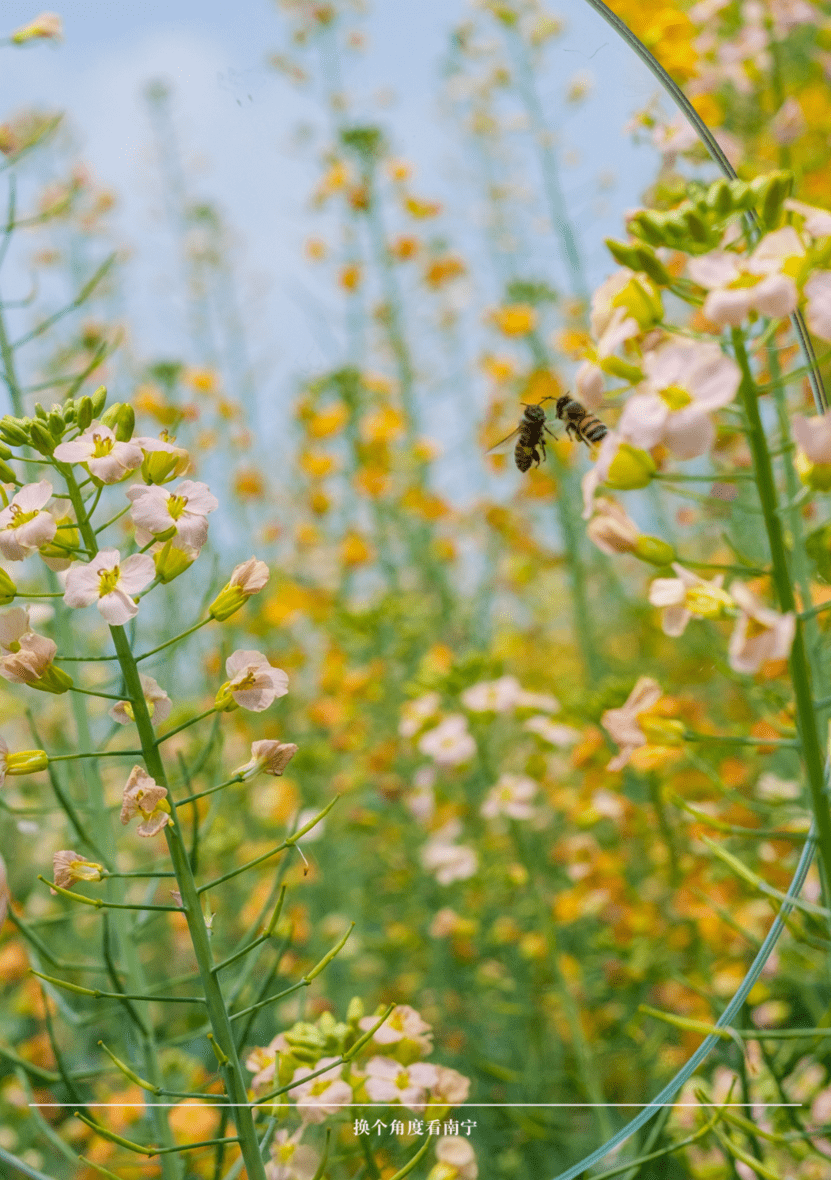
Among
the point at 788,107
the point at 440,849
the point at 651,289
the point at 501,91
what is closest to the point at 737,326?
the point at 651,289

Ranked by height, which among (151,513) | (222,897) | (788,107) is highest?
(788,107)

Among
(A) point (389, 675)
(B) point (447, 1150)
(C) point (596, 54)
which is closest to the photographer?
(B) point (447, 1150)

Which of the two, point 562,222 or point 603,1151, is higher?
point 562,222

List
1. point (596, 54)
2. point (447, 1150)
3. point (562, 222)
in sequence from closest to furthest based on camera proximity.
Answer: point (447, 1150)
point (596, 54)
point (562, 222)

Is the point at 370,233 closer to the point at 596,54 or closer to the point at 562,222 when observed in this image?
the point at 562,222

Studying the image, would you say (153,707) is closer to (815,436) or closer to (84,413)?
(84,413)

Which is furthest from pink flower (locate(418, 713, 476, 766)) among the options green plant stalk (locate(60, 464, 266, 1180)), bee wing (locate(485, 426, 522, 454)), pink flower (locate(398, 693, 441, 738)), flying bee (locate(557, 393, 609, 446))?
green plant stalk (locate(60, 464, 266, 1180))

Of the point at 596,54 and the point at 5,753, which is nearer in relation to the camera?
the point at 5,753

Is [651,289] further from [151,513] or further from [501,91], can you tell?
[501,91]
